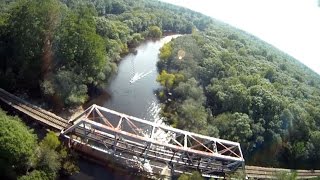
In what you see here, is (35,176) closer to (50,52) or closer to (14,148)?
(14,148)

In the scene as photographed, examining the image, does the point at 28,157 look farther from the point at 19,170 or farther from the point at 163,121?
the point at 163,121

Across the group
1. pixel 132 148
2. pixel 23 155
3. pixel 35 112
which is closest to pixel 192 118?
pixel 132 148

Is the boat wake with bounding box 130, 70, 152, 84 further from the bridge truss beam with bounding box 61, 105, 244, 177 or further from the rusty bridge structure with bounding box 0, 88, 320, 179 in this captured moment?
the bridge truss beam with bounding box 61, 105, 244, 177

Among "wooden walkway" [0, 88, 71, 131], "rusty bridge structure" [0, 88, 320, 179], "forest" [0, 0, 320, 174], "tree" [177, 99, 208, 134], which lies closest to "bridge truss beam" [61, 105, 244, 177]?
"rusty bridge structure" [0, 88, 320, 179]

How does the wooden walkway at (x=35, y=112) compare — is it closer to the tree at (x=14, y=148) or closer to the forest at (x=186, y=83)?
the forest at (x=186, y=83)

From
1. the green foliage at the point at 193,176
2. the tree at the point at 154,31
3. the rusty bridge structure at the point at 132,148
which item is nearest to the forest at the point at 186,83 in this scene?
the rusty bridge structure at the point at 132,148

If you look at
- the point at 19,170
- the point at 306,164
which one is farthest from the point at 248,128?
the point at 19,170
